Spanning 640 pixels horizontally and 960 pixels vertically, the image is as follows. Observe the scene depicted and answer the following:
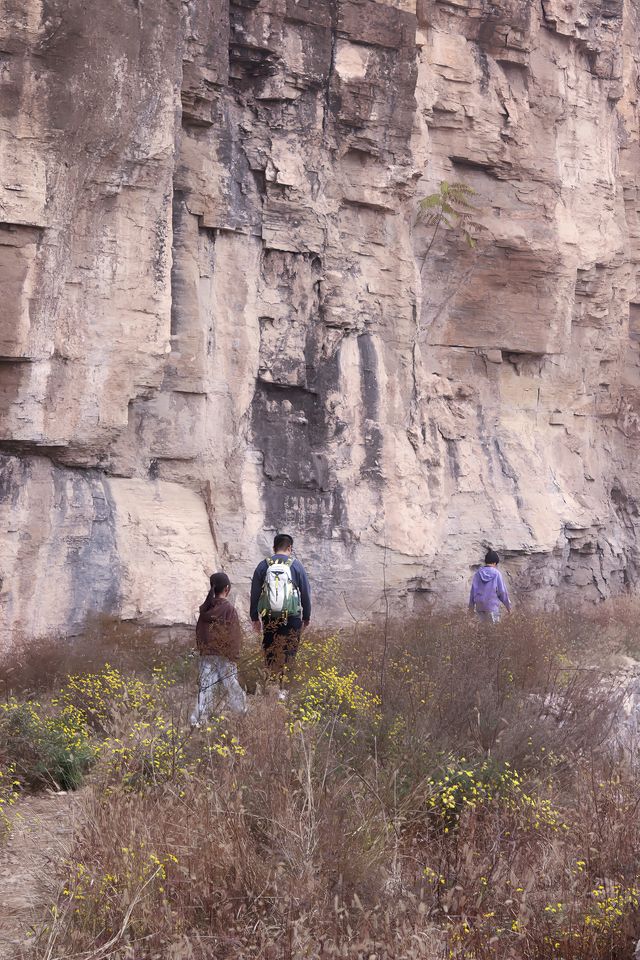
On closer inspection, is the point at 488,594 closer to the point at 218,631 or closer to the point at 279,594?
the point at 279,594

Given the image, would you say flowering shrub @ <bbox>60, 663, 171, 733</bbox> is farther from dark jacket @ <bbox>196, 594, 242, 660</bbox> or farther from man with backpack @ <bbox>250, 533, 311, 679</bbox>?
man with backpack @ <bbox>250, 533, 311, 679</bbox>

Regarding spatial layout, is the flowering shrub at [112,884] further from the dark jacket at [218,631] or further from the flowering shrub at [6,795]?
the dark jacket at [218,631]

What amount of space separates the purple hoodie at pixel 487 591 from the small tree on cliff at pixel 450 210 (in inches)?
247

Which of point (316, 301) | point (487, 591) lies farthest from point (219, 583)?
point (316, 301)

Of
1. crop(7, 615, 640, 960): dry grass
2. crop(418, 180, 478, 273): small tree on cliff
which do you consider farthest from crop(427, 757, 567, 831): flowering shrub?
crop(418, 180, 478, 273): small tree on cliff

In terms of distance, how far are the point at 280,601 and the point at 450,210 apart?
9169 mm

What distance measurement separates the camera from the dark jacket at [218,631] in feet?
21.7

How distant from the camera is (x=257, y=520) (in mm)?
12391

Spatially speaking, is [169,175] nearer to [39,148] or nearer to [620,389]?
[39,148]

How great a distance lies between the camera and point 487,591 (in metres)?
10.7

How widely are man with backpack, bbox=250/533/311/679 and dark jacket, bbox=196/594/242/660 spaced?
762 millimetres

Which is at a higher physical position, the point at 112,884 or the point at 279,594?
the point at 279,594

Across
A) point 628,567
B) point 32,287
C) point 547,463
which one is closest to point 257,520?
point 32,287

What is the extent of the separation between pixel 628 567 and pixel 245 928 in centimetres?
1486
